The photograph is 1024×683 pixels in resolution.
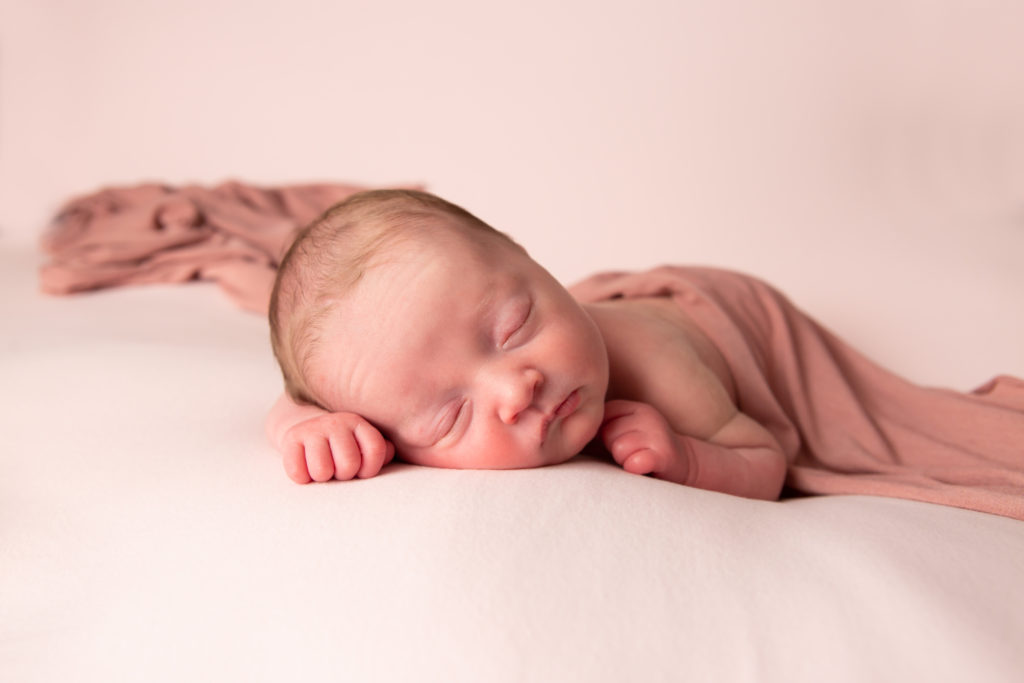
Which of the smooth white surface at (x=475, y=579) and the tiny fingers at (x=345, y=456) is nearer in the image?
the smooth white surface at (x=475, y=579)

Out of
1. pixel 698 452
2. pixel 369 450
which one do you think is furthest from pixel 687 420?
pixel 369 450

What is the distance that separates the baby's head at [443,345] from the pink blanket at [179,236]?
965 millimetres

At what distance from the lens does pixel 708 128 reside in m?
2.85

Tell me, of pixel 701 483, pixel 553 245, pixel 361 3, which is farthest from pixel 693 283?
pixel 361 3

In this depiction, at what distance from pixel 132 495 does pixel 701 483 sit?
0.76 meters

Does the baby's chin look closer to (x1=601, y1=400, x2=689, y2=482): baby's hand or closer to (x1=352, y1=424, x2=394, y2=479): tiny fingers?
(x1=601, y1=400, x2=689, y2=482): baby's hand

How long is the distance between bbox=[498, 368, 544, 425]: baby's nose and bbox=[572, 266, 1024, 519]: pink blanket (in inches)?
22.9

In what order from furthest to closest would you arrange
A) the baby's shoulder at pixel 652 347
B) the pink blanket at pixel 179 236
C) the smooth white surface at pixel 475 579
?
the pink blanket at pixel 179 236 < the baby's shoulder at pixel 652 347 < the smooth white surface at pixel 475 579

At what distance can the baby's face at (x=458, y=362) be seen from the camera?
111 centimetres

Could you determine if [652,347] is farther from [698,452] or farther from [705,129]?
[705,129]

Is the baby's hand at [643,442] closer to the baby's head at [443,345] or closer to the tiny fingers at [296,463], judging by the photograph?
the baby's head at [443,345]

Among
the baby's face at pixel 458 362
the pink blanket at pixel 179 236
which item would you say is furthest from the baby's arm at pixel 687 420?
the pink blanket at pixel 179 236

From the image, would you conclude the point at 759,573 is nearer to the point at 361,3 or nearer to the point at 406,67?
the point at 406,67

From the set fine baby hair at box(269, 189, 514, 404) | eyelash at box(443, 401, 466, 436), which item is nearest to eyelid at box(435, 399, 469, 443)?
eyelash at box(443, 401, 466, 436)
